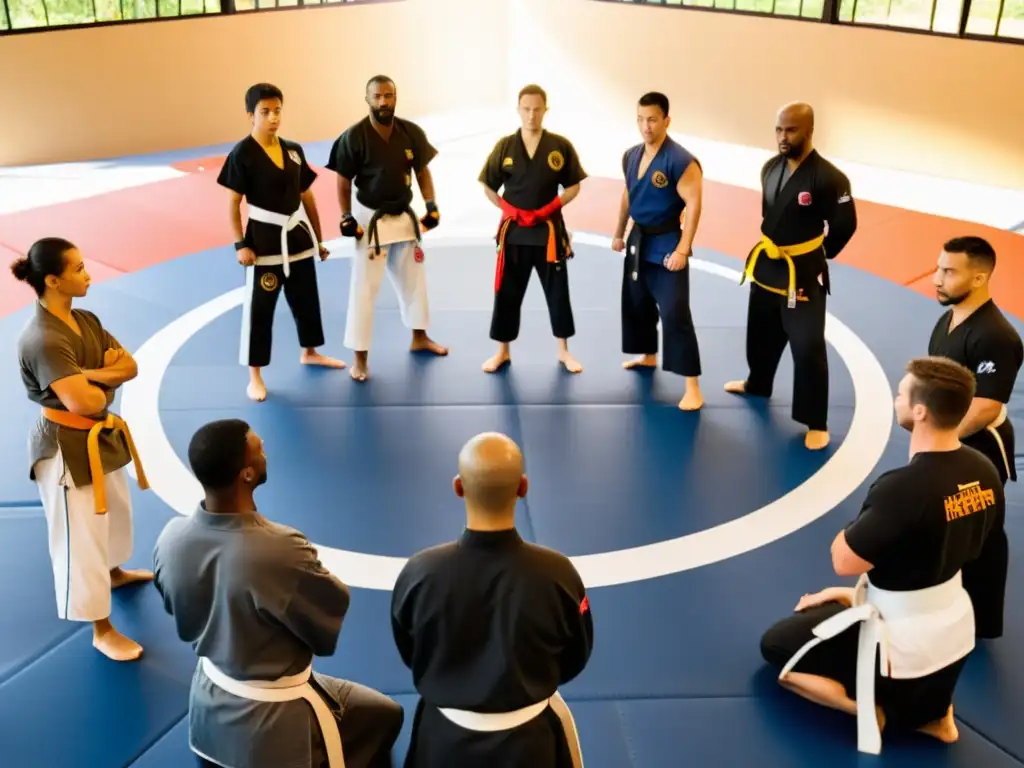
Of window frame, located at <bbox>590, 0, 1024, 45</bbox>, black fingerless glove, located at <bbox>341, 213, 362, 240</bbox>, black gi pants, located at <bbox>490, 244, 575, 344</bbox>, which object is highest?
window frame, located at <bbox>590, 0, 1024, 45</bbox>

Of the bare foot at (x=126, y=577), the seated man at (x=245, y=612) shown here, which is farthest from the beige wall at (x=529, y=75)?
the seated man at (x=245, y=612)

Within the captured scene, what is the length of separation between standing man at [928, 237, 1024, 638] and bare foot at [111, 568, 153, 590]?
127 inches

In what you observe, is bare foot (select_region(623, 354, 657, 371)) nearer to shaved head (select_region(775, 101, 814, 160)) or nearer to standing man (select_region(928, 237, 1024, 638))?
shaved head (select_region(775, 101, 814, 160))

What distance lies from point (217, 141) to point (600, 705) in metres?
9.41

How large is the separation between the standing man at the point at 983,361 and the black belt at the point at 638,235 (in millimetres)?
1877

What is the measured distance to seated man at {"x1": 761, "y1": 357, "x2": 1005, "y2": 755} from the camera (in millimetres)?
3006

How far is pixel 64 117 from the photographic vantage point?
10.2m

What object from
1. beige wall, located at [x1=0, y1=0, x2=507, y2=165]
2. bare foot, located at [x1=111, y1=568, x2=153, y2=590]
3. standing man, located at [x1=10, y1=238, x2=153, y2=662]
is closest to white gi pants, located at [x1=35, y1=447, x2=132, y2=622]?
standing man, located at [x1=10, y1=238, x2=153, y2=662]

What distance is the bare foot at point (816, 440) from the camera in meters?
5.20

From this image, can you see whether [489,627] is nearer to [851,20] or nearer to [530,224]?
→ [530,224]

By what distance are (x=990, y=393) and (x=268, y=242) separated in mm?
3733

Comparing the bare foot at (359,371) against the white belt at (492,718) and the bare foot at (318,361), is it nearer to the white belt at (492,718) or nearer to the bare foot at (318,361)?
the bare foot at (318,361)

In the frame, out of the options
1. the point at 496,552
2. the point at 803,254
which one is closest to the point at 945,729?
the point at 496,552

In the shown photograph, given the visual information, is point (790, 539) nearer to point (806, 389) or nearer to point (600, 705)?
point (806, 389)
